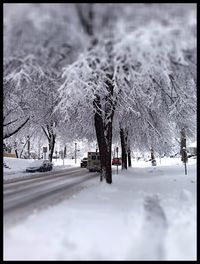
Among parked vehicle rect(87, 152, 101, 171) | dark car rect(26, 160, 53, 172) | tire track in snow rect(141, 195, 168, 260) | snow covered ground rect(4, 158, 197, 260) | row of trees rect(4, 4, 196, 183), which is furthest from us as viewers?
parked vehicle rect(87, 152, 101, 171)

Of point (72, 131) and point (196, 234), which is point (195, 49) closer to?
point (196, 234)

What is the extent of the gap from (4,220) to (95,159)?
30.7 meters

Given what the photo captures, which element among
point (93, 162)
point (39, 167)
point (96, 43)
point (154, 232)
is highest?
point (96, 43)

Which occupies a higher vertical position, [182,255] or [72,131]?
[72,131]

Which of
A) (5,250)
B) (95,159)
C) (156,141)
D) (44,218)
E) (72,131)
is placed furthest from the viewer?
(95,159)

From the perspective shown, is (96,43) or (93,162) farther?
(93,162)

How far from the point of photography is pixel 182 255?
834 centimetres

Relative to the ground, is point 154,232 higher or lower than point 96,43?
lower

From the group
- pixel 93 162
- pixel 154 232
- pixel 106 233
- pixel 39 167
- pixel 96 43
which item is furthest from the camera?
pixel 93 162

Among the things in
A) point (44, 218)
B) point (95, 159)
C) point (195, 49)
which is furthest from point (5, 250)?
point (95, 159)

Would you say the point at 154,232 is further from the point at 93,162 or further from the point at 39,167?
the point at 93,162

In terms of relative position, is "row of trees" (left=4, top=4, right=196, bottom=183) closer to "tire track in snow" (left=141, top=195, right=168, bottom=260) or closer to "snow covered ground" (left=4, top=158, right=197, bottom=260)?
"snow covered ground" (left=4, top=158, right=197, bottom=260)

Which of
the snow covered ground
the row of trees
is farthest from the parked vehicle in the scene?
the snow covered ground

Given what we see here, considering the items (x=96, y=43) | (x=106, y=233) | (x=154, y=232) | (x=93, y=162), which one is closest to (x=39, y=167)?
(x=93, y=162)
